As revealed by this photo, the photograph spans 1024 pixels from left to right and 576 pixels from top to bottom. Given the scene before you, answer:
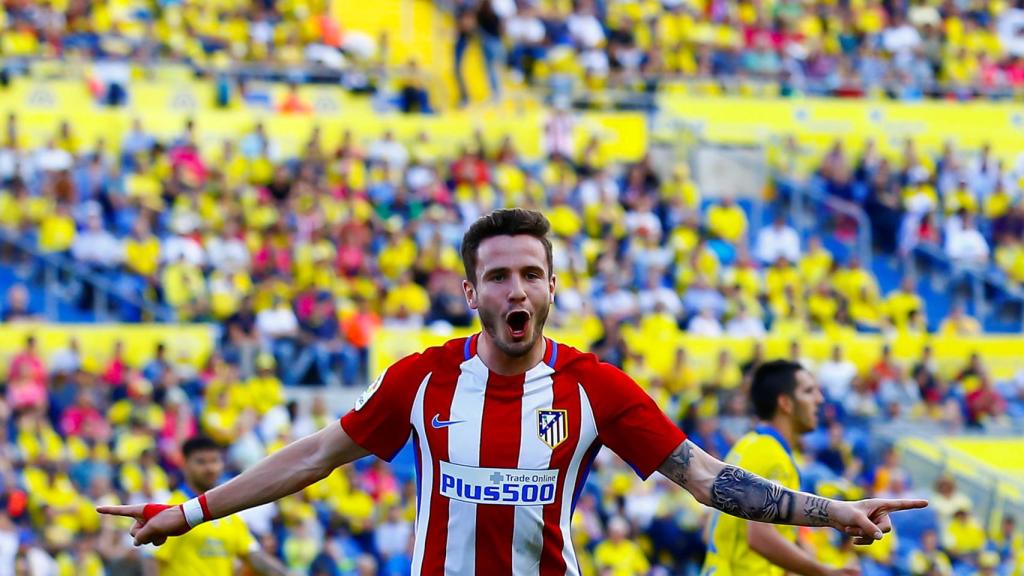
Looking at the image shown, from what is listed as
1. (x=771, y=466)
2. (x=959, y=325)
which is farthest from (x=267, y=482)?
(x=959, y=325)

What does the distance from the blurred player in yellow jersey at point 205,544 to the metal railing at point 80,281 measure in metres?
8.92

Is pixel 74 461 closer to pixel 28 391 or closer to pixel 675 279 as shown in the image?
pixel 28 391

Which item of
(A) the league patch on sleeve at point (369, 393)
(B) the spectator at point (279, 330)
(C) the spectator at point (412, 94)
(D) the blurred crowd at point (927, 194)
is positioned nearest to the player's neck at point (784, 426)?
(A) the league patch on sleeve at point (369, 393)

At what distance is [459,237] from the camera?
61.0ft

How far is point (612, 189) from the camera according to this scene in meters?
20.6

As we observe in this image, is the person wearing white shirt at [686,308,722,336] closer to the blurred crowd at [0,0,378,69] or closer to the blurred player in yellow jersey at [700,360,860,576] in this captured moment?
the blurred crowd at [0,0,378,69]

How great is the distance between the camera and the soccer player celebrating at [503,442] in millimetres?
5090

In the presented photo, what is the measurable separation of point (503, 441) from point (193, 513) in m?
0.96

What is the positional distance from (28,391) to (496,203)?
21.8 ft

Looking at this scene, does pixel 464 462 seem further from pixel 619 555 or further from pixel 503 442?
pixel 619 555

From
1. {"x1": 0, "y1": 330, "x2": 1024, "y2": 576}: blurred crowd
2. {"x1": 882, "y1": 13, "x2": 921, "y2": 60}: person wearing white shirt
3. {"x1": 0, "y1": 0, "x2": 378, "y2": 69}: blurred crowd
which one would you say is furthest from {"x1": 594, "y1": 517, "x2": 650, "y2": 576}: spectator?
{"x1": 882, "y1": 13, "x2": 921, "y2": 60}: person wearing white shirt

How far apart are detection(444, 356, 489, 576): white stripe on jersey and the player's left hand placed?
104cm

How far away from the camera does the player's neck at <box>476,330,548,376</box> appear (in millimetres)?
5215

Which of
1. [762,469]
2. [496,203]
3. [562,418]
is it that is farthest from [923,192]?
[562,418]
